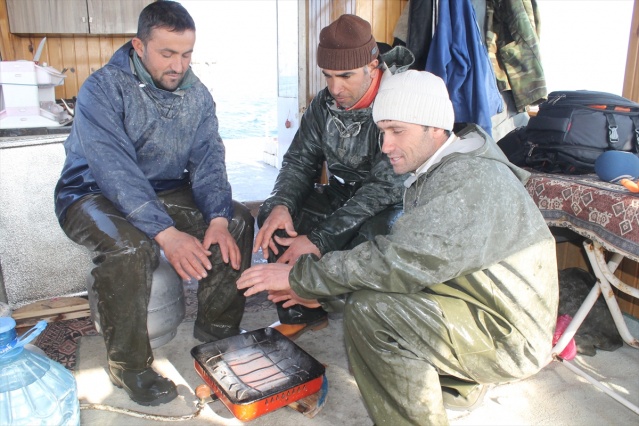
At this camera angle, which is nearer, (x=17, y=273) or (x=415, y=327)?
(x=415, y=327)

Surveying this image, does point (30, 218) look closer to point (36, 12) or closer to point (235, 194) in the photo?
point (36, 12)

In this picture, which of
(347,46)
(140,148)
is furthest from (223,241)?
(347,46)

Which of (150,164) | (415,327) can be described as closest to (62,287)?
(150,164)

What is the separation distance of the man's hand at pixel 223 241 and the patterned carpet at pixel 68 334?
0.76m

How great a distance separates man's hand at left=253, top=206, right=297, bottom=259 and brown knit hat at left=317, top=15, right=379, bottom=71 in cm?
76

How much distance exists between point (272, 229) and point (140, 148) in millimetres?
726

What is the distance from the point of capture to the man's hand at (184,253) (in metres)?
2.04

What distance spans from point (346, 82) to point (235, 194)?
3784mm

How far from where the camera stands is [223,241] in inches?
90.1

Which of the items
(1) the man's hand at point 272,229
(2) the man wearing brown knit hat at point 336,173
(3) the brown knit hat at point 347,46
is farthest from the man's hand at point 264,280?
(3) the brown knit hat at point 347,46

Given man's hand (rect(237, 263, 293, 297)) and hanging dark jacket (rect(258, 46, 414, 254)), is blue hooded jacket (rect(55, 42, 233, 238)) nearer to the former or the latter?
hanging dark jacket (rect(258, 46, 414, 254))

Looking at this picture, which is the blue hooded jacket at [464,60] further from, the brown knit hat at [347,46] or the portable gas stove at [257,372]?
the portable gas stove at [257,372]

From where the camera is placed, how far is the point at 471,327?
5.20ft

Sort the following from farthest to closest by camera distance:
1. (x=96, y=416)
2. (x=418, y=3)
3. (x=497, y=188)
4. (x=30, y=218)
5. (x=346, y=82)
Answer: (x=418, y=3) < (x=30, y=218) < (x=346, y=82) < (x=96, y=416) < (x=497, y=188)
